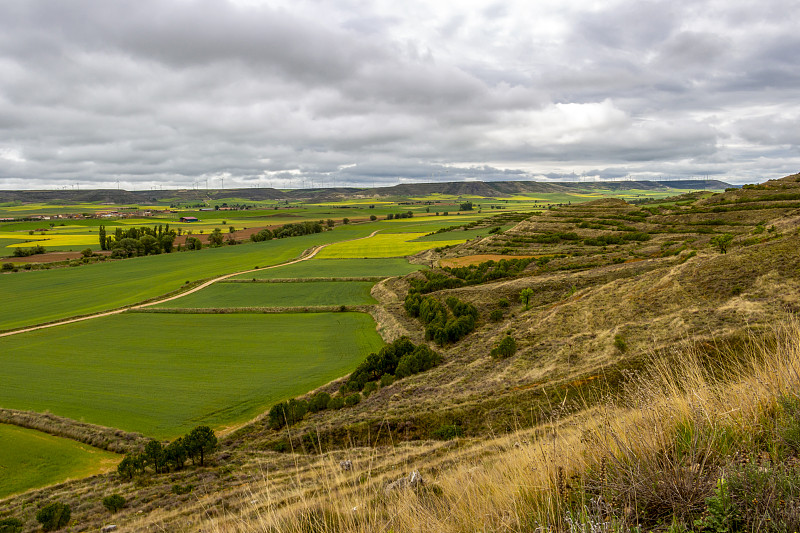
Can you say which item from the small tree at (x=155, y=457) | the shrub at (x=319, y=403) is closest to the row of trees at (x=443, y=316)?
the shrub at (x=319, y=403)

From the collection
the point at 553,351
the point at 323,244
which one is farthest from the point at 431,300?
the point at 323,244

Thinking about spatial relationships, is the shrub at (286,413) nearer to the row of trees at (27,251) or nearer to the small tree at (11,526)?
the small tree at (11,526)

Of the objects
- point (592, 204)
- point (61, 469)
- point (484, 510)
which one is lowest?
point (61, 469)

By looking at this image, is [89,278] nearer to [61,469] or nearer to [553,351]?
[61,469]

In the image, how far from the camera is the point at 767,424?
4.67 m

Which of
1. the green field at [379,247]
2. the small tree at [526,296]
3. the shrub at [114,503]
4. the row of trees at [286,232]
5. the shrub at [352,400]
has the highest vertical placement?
the row of trees at [286,232]

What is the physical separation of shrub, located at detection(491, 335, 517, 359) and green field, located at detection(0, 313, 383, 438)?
13.0 meters

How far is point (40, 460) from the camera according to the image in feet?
72.1

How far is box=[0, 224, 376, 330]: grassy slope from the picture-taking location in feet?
178

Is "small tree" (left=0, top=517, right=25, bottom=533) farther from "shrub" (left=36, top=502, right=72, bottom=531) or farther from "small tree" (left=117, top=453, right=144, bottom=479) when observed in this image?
"small tree" (left=117, top=453, right=144, bottom=479)

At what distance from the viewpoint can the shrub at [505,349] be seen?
2853cm

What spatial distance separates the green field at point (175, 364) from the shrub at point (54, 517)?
8.81 metres

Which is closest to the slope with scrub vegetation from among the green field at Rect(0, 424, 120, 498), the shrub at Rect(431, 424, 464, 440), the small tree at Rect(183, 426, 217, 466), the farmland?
the shrub at Rect(431, 424, 464, 440)

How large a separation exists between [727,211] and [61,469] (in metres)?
92.5
